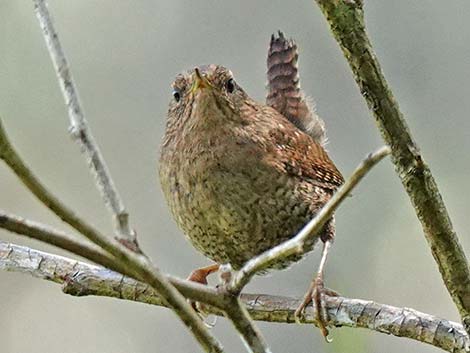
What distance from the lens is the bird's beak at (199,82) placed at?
353 centimetres

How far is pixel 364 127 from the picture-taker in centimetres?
510

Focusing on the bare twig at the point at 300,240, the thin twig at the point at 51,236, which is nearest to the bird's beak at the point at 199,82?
the bare twig at the point at 300,240

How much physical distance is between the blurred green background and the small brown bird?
1.00m

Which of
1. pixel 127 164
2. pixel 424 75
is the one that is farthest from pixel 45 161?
pixel 424 75

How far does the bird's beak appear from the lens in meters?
3.53

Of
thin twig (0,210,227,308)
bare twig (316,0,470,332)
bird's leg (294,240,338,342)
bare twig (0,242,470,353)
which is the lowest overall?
thin twig (0,210,227,308)

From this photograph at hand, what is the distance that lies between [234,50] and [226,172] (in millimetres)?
2045

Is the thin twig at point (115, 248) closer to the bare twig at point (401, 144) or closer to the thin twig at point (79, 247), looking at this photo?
the thin twig at point (79, 247)

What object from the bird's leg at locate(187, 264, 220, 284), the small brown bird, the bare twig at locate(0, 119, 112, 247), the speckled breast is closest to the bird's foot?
the small brown bird

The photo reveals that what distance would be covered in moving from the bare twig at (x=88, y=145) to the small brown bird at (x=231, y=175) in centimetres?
174

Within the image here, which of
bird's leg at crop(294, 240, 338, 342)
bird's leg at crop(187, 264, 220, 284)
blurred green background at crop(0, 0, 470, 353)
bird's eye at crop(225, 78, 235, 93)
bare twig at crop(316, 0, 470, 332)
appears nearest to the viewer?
bare twig at crop(316, 0, 470, 332)

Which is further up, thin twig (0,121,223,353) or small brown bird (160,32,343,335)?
small brown bird (160,32,343,335)

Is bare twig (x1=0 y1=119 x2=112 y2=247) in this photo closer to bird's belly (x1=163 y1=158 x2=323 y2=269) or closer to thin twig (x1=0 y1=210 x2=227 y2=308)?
thin twig (x1=0 y1=210 x2=227 y2=308)

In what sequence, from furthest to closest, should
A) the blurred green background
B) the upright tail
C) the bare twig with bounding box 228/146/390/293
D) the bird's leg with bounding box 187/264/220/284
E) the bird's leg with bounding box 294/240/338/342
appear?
the blurred green background
the upright tail
the bird's leg with bounding box 187/264/220/284
the bird's leg with bounding box 294/240/338/342
the bare twig with bounding box 228/146/390/293
